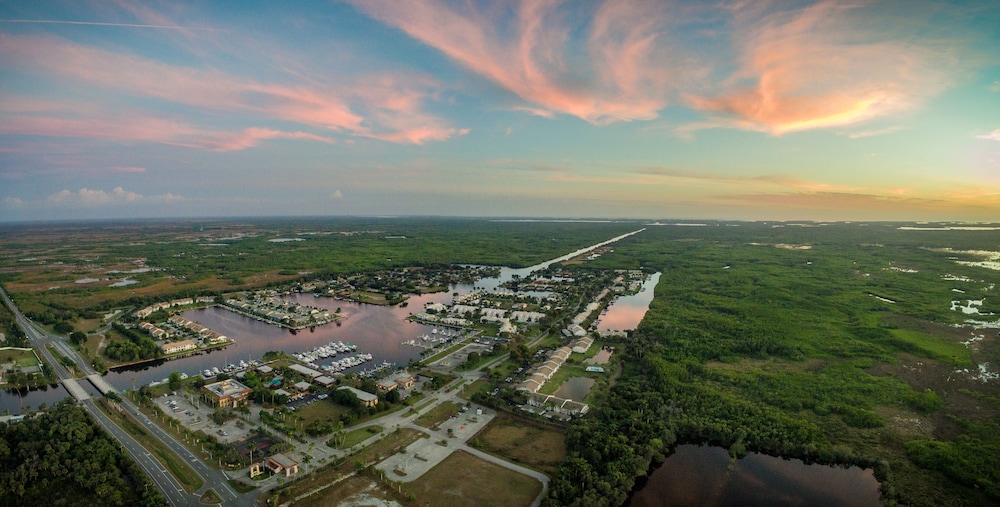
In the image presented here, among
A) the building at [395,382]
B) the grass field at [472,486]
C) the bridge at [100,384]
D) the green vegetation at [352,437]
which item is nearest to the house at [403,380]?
the building at [395,382]

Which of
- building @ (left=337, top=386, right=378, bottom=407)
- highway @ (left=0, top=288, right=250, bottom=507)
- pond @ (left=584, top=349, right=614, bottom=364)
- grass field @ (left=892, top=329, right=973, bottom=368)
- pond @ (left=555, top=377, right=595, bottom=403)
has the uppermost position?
grass field @ (left=892, top=329, right=973, bottom=368)

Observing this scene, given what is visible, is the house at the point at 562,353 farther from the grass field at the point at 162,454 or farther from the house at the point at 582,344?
the grass field at the point at 162,454

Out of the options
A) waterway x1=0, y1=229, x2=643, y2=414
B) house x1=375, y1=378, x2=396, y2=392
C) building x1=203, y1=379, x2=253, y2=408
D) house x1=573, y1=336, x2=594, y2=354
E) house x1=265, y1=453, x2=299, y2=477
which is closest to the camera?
house x1=265, y1=453, x2=299, y2=477

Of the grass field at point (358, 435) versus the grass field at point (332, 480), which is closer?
the grass field at point (332, 480)

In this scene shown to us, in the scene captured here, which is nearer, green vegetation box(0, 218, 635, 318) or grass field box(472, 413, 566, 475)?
grass field box(472, 413, 566, 475)

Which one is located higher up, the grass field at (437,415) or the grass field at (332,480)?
the grass field at (437,415)

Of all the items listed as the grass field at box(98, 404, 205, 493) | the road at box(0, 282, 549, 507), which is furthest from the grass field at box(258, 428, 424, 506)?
the grass field at box(98, 404, 205, 493)

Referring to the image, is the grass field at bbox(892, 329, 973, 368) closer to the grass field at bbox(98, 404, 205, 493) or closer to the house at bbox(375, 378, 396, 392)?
the house at bbox(375, 378, 396, 392)
